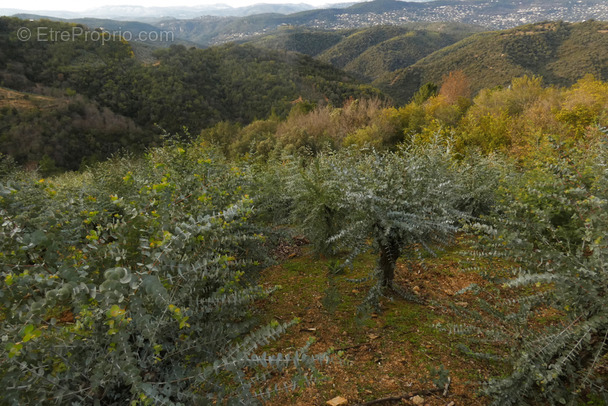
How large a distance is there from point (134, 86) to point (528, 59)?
7866 cm

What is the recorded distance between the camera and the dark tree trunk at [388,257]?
4148mm

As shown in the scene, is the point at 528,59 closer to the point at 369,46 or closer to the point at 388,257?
the point at 369,46

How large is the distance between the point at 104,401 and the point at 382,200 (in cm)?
312

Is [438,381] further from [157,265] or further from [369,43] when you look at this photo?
[369,43]

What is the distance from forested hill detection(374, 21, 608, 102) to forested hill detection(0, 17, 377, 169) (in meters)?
22.0

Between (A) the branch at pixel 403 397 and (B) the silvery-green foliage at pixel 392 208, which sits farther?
(B) the silvery-green foliage at pixel 392 208

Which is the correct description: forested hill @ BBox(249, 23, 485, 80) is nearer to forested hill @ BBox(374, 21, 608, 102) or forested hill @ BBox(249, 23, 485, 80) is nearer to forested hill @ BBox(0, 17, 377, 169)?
forested hill @ BBox(374, 21, 608, 102)

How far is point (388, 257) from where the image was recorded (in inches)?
170

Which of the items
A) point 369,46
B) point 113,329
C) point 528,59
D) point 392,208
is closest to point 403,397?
point 392,208

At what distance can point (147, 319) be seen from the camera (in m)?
1.57

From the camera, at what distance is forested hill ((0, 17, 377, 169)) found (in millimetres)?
43781

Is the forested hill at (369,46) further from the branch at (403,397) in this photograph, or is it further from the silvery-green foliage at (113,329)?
the silvery-green foliage at (113,329)

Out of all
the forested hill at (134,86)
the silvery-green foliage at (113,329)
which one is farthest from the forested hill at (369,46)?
the silvery-green foliage at (113,329)

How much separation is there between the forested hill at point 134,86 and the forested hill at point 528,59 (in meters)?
22.0
